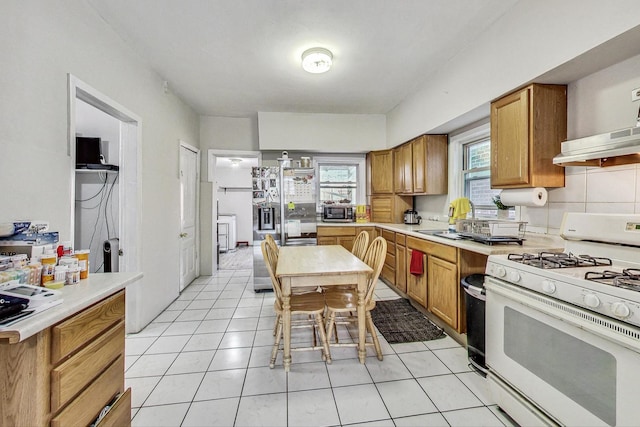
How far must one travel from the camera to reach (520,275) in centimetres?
147

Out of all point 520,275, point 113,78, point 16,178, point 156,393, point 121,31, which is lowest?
point 156,393

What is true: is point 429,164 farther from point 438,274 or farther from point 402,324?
point 402,324

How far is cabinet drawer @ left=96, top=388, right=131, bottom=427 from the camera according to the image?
47.6 inches

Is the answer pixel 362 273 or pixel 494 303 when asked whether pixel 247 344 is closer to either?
pixel 362 273

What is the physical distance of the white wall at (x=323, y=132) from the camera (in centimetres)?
427

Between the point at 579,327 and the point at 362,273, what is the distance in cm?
118

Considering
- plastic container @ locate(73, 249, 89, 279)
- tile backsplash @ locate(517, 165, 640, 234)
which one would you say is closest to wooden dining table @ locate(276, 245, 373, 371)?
plastic container @ locate(73, 249, 89, 279)

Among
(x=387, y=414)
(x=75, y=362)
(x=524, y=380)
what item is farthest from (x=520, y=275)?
(x=75, y=362)

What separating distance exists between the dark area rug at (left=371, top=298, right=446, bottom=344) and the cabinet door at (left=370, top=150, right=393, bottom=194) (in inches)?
75.1

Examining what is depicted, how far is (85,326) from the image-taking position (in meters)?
1.09

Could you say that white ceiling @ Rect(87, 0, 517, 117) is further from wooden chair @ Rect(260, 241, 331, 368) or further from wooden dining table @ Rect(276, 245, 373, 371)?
wooden dining table @ Rect(276, 245, 373, 371)

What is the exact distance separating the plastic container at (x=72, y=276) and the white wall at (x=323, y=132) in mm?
A: 3260

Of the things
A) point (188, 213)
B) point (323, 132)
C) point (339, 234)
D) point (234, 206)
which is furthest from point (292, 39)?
point (234, 206)

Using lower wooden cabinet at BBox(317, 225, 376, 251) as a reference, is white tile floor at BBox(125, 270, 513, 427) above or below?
below
